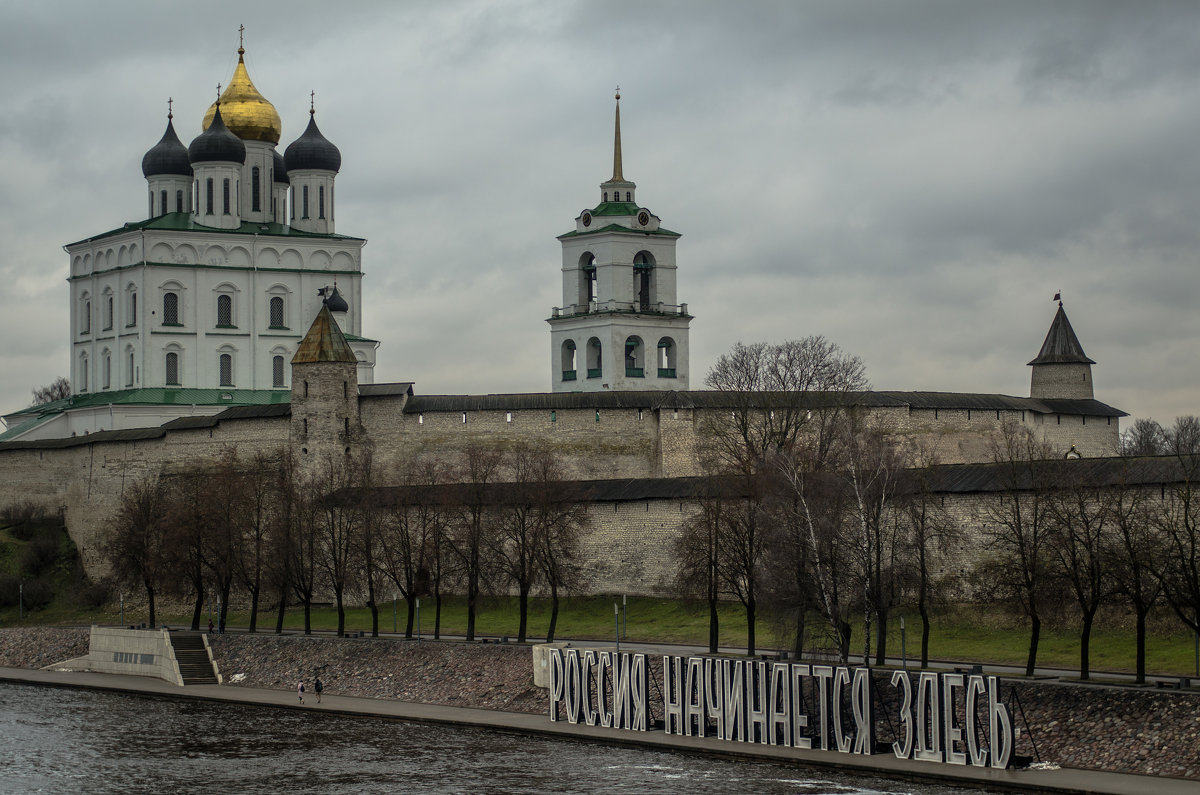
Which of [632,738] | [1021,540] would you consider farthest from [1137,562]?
[632,738]

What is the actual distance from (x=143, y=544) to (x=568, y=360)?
2030cm

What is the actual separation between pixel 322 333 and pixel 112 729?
65.4 ft

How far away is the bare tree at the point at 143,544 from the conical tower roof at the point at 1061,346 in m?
27.4

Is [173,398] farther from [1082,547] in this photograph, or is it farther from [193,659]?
[1082,547]

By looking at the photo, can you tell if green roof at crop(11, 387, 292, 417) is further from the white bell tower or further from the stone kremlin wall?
the white bell tower

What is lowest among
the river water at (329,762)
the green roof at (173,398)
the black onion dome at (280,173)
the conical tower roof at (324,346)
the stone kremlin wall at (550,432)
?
the river water at (329,762)

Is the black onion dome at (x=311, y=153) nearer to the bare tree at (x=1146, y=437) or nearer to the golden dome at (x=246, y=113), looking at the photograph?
the golden dome at (x=246, y=113)

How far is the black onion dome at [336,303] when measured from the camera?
225ft

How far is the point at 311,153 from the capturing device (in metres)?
70.6

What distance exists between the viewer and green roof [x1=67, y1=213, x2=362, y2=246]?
6731 centimetres

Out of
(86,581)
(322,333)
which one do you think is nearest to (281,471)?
(322,333)

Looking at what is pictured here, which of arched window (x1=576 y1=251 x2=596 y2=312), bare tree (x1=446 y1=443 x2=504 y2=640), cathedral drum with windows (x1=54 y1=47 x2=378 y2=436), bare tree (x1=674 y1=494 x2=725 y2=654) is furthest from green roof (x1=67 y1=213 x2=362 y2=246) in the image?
bare tree (x1=674 y1=494 x2=725 y2=654)

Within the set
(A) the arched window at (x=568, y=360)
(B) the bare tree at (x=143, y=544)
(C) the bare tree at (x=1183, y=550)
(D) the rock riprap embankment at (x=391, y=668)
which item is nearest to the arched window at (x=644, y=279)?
(A) the arched window at (x=568, y=360)

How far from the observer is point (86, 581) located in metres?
56.6
